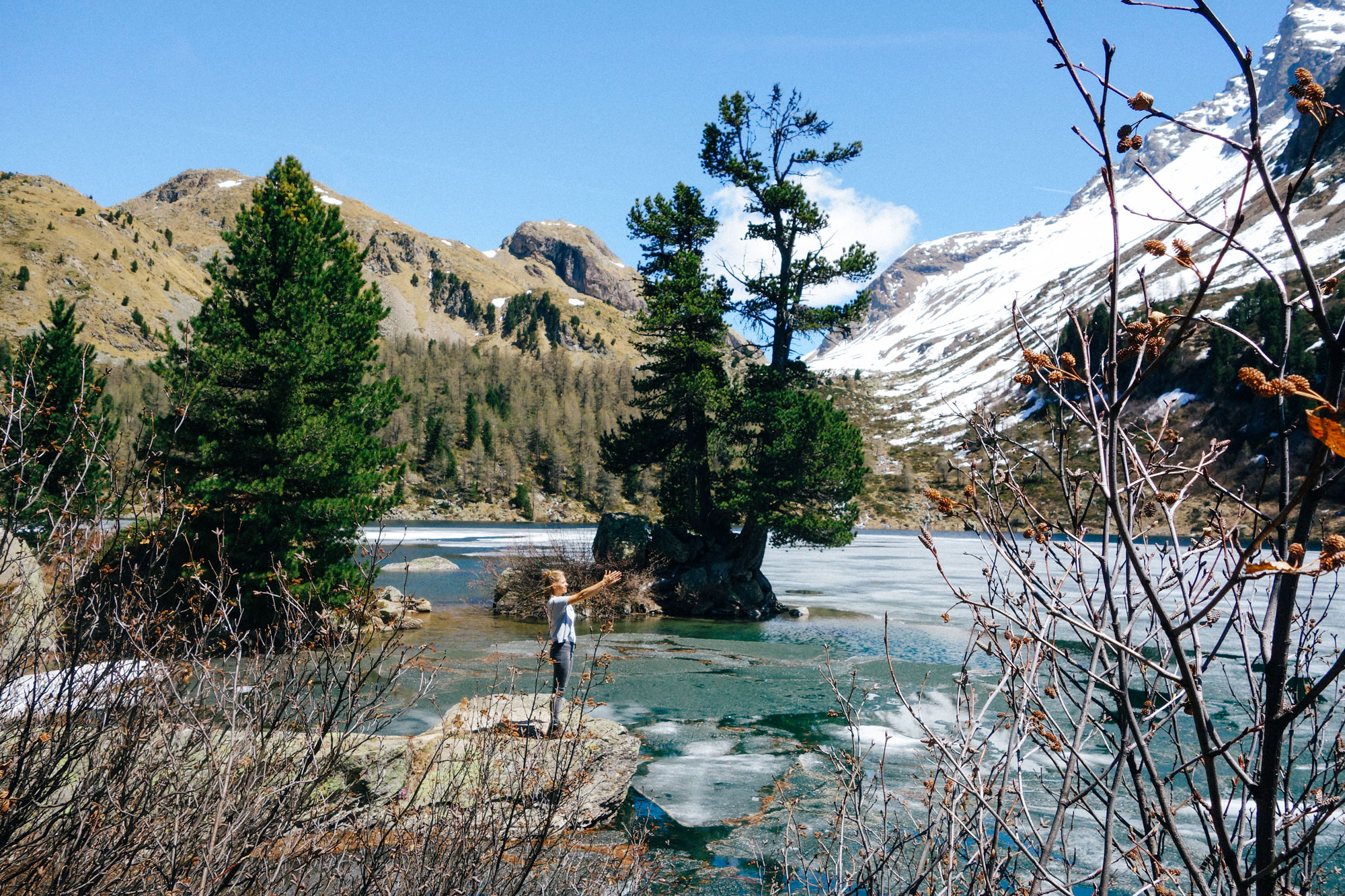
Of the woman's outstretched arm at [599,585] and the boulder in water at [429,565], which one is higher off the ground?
the woman's outstretched arm at [599,585]

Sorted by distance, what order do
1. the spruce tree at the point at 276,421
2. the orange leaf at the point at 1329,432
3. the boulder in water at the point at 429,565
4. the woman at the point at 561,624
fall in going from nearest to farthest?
the orange leaf at the point at 1329,432
the woman at the point at 561,624
the spruce tree at the point at 276,421
the boulder in water at the point at 429,565

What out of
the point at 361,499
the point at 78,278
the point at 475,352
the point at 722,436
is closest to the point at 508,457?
the point at 475,352

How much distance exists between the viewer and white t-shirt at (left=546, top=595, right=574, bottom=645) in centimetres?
798

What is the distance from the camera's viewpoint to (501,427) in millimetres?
109875

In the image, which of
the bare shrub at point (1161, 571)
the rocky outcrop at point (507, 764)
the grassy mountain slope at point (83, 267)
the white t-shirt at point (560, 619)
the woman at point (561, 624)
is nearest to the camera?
the bare shrub at point (1161, 571)

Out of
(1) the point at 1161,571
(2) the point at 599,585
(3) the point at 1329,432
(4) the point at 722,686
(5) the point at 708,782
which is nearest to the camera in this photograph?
(3) the point at 1329,432

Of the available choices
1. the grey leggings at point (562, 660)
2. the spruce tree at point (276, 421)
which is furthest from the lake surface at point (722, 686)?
the spruce tree at point (276, 421)

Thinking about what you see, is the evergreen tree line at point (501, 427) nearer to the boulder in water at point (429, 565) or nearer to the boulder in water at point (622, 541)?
the boulder in water at point (429, 565)

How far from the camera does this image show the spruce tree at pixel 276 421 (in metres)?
14.0

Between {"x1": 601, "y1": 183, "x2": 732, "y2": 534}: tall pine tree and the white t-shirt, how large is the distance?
1498cm

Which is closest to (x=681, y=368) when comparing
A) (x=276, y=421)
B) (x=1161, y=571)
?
(x=276, y=421)

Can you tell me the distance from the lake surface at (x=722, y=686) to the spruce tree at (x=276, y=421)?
4.74 feet

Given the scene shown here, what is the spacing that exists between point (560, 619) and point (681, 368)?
16.5 metres

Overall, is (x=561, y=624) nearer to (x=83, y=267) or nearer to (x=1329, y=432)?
(x=1329, y=432)
